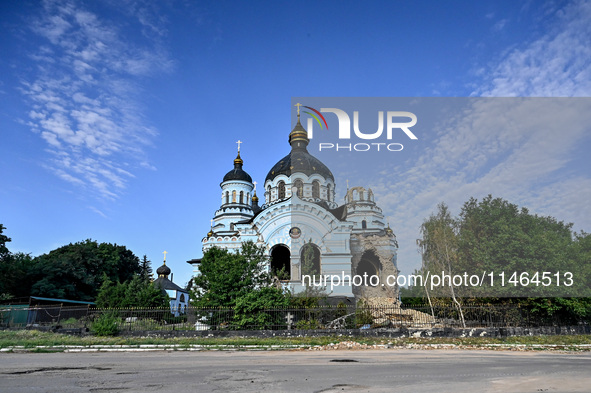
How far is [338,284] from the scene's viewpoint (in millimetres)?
30109

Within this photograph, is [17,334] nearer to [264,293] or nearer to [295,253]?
[264,293]

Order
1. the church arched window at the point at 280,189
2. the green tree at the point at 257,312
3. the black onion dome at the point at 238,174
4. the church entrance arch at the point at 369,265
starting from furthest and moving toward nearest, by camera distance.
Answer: the black onion dome at the point at 238,174, the church arched window at the point at 280,189, the church entrance arch at the point at 369,265, the green tree at the point at 257,312

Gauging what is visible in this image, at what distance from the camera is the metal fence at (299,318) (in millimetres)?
17391

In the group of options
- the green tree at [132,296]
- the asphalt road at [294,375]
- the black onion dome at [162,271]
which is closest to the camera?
the asphalt road at [294,375]

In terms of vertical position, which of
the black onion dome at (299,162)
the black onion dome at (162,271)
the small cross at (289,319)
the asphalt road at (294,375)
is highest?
the black onion dome at (299,162)

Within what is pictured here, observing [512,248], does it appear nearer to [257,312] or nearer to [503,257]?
[503,257]

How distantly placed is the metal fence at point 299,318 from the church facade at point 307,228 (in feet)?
25.2

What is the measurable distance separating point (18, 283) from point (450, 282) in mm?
36691

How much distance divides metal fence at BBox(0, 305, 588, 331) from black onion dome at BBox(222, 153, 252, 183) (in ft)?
80.2

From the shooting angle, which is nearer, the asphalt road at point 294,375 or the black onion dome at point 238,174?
the asphalt road at point 294,375

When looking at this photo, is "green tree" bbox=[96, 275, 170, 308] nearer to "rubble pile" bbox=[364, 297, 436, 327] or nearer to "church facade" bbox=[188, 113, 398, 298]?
"church facade" bbox=[188, 113, 398, 298]

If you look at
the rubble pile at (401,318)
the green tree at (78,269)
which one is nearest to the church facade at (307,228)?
the rubble pile at (401,318)

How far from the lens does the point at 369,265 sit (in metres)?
36.5

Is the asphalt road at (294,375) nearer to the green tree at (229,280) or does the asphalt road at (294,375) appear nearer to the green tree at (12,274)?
the green tree at (229,280)
